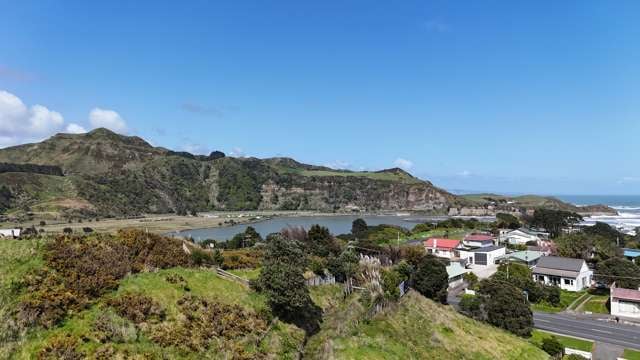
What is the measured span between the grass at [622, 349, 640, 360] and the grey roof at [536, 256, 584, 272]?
24.7m

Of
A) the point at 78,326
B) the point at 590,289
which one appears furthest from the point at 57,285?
the point at 590,289

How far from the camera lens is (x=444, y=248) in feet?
236

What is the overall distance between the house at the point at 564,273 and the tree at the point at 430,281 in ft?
76.3

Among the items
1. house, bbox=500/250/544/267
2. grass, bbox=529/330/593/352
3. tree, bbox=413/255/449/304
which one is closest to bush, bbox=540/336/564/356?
grass, bbox=529/330/593/352

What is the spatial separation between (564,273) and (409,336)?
3888 centimetres

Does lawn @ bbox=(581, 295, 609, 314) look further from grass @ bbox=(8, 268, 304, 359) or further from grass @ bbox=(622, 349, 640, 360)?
grass @ bbox=(8, 268, 304, 359)

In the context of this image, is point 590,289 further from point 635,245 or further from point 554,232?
point 554,232

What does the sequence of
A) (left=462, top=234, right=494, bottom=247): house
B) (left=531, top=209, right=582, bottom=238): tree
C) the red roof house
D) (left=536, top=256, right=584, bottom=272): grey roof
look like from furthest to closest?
(left=531, top=209, right=582, bottom=238): tree
(left=462, top=234, right=494, bottom=247): house
the red roof house
(left=536, top=256, right=584, bottom=272): grey roof

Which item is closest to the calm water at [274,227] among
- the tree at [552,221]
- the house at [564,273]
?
the tree at [552,221]

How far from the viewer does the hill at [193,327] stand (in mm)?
15852

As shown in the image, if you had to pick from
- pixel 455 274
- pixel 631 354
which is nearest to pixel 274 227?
pixel 455 274

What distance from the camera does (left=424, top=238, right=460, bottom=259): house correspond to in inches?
2798

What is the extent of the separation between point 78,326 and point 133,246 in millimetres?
8031

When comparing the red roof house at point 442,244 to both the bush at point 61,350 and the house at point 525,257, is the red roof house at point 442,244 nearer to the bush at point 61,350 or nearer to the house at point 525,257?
the house at point 525,257
